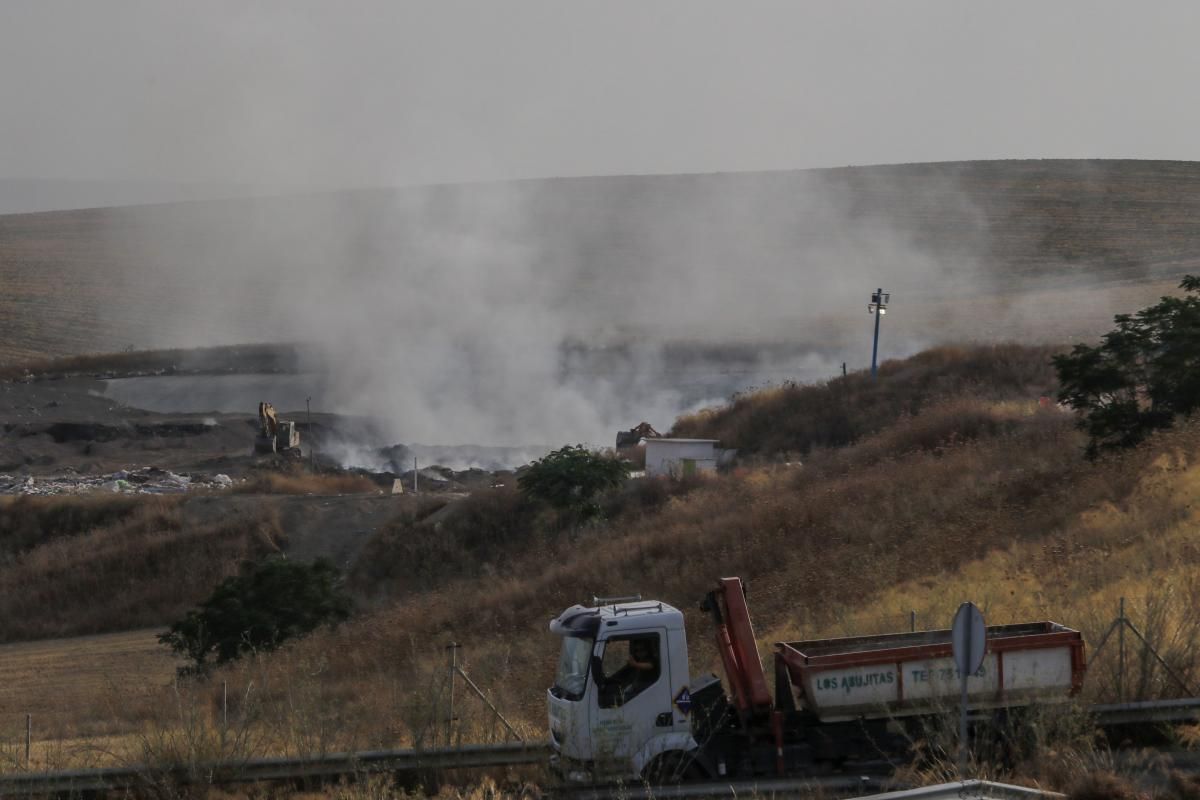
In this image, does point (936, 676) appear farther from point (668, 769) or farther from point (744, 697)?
point (668, 769)

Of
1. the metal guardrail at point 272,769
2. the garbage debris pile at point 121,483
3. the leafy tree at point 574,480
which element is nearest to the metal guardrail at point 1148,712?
the metal guardrail at point 272,769

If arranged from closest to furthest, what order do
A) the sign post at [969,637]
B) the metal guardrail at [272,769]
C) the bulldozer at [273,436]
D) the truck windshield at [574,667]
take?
the sign post at [969,637], the truck windshield at [574,667], the metal guardrail at [272,769], the bulldozer at [273,436]

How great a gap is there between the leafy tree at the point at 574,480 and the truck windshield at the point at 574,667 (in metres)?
22.9

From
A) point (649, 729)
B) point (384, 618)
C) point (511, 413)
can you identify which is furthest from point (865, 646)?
point (511, 413)

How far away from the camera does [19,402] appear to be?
68.1 meters

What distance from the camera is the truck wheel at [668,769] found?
1208 centimetres

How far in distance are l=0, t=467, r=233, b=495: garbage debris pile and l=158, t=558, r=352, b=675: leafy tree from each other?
19063 millimetres

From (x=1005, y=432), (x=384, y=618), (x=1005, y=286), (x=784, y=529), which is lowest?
(x=384, y=618)

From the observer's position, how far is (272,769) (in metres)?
12.9

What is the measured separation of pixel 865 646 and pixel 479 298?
→ 233ft

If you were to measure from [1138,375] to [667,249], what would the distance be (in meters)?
75.0

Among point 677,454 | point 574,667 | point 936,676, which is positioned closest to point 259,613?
point 677,454

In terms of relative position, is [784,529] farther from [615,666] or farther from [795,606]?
[615,666]

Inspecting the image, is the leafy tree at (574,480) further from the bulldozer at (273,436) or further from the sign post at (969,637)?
the sign post at (969,637)
